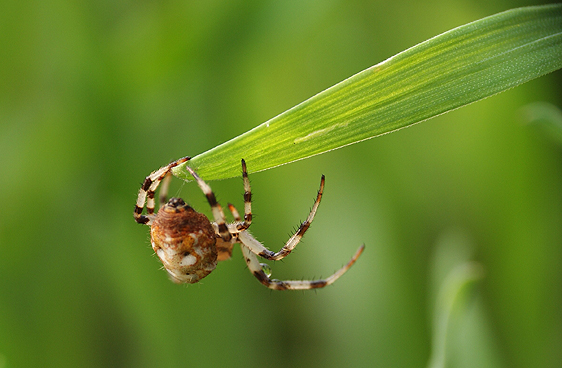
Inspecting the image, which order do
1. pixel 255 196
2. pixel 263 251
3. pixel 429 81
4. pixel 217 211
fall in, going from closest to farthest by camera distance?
pixel 429 81 → pixel 217 211 → pixel 263 251 → pixel 255 196

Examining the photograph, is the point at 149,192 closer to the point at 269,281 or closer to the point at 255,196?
the point at 269,281

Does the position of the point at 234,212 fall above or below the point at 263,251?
above

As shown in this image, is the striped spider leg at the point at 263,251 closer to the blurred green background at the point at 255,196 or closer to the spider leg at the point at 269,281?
the spider leg at the point at 269,281

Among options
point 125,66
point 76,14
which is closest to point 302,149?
point 125,66

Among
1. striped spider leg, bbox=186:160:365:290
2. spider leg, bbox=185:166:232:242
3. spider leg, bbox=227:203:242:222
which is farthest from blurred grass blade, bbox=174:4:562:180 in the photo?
spider leg, bbox=227:203:242:222

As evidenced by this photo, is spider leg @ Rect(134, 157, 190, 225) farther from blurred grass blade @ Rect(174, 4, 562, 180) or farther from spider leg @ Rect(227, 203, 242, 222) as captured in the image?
blurred grass blade @ Rect(174, 4, 562, 180)

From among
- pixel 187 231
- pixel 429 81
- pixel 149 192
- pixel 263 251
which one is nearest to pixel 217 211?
pixel 187 231

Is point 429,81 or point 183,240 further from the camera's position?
point 183,240
